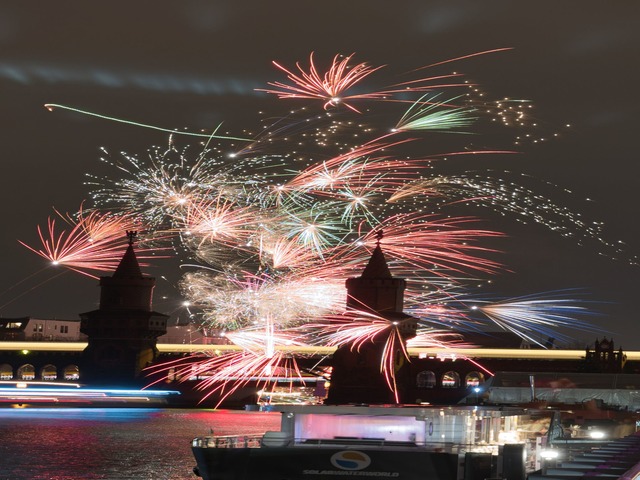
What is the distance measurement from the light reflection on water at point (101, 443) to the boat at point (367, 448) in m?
7.66

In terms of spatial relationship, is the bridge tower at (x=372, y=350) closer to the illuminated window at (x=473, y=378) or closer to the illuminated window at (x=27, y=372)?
the illuminated window at (x=473, y=378)

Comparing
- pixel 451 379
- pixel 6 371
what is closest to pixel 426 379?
pixel 451 379

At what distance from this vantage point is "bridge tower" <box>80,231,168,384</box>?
100m

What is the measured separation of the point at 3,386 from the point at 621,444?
63.1 m

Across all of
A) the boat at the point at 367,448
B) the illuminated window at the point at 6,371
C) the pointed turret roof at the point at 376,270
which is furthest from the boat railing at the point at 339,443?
the illuminated window at the point at 6,371

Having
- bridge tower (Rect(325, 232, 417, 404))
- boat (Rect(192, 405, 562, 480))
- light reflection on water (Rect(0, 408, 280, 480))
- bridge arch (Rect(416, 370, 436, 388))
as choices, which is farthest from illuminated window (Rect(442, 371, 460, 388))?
boat (Rect(192, 405, 562, 480))

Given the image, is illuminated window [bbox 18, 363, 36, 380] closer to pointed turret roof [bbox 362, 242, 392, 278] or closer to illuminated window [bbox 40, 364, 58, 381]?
illuminated window [bbox 40, 364, 58, 381]

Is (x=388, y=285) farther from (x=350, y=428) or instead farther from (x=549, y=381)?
(x=350, y=428)

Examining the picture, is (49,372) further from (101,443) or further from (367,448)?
(367,448)

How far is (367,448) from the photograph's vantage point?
97.9ft

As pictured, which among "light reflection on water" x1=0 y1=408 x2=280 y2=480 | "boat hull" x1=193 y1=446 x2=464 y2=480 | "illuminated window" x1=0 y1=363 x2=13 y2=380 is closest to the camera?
"boat hull" x1=193 y1=446 x2=464 y2=480

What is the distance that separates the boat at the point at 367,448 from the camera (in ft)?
96.6

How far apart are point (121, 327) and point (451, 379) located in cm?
2955

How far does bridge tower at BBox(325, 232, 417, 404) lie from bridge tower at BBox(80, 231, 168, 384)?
16.0 m
